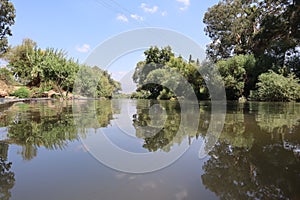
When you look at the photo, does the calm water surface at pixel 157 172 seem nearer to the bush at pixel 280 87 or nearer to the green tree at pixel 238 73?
the bush at pixel 280 87

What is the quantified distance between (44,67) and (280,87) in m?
19.5

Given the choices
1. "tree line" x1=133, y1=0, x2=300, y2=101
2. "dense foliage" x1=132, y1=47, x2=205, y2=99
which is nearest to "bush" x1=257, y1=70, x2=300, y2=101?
"tree line" x1=133, y1=0, x2=300, y2=101

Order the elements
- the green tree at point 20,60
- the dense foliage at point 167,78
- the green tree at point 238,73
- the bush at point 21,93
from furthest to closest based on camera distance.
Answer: the dense foliage at point 167,78 < the green tree at point 20,60 < the green tree at point 238,73 < the bush at point 21,93

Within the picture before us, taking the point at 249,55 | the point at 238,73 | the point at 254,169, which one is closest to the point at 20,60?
the point at 238,73

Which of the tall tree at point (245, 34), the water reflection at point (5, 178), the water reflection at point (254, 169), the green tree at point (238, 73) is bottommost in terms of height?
the water reflection at point (5, 178)

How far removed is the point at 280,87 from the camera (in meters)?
18.0

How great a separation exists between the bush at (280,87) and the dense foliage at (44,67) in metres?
17.0

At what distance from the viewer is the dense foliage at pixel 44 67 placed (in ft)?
68.4

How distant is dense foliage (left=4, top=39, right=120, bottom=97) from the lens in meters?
20.8

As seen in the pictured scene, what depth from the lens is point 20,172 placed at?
2367 millimetres

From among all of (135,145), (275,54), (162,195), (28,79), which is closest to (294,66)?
(275,54)

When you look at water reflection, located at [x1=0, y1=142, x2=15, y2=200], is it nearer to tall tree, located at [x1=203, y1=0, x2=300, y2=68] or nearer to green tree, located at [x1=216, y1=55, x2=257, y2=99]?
tall tree, located at [x1=203, y1=0, x2=300, y2=68]

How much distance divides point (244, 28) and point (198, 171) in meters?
24.4

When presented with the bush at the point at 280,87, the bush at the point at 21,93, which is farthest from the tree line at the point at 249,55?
the bush at the point at 21,93
